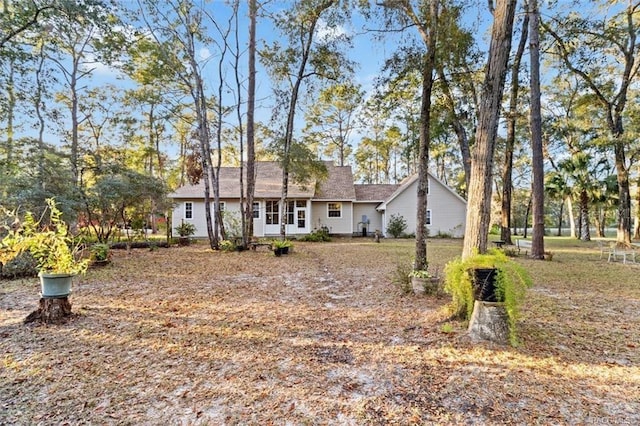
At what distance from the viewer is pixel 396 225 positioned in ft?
67.4

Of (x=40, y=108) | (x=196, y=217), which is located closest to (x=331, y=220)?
(x=196, y=217)

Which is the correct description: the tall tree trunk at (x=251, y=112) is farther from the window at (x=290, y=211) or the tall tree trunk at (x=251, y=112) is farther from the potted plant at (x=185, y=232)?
the window at (x=290, y=211)

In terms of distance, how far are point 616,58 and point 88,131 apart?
30.8 m

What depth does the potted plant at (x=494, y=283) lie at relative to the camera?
369 cm

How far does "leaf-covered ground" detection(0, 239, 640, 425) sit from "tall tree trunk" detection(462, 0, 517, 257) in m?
1.39

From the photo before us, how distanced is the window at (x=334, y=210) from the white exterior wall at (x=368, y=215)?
4.80ft

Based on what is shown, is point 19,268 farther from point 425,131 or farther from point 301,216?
point 301,216

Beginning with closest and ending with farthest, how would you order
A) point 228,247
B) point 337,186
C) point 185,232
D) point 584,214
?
1. point 228,247
2. point 185,232
3. point 584,214
4. point 337,186

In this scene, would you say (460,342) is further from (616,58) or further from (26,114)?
(26,114)

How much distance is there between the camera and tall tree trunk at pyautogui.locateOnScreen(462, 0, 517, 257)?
15.2 ft

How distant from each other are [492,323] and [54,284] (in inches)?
229

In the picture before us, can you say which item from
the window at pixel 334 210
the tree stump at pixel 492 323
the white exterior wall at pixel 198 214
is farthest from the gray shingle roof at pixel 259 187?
the tree stump at pixel 492 323

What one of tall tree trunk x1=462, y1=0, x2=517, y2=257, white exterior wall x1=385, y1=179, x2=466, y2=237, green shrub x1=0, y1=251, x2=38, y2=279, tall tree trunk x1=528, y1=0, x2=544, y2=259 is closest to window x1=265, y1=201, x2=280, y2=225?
white exterior wall x1=385, y1=179, x2=466, y2=237

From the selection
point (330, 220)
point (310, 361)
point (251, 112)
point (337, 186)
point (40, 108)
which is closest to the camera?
point (310, 361)
